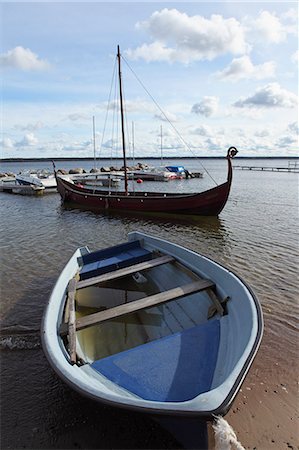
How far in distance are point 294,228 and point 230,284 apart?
13.1 metres

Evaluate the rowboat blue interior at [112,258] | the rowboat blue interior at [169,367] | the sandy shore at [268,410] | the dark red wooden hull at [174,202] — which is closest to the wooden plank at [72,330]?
the rowboat blue interior at [169,367]

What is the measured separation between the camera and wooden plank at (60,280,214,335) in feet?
15.4

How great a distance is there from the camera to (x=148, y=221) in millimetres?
18922

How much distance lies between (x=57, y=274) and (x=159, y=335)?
17.2 ft

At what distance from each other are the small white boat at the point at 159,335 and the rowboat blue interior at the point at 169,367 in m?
0.01

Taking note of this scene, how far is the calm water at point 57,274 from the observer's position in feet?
12.8

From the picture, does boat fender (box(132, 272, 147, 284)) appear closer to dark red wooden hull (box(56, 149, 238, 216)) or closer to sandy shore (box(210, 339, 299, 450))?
sandy shore (box(210, 339, 299, 450))

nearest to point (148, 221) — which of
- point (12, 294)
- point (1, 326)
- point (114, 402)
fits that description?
point (12, 294)

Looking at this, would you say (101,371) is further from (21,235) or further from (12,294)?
(21,235)

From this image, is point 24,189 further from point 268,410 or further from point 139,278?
point 268,410

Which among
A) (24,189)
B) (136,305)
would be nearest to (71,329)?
(136,305)

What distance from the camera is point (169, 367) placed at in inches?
147

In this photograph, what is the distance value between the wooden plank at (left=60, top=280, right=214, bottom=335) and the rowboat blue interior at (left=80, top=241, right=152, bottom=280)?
241 cm

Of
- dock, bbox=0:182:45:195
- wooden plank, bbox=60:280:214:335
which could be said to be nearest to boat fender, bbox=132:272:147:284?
wooden plank, bbox=60:280:214:335
